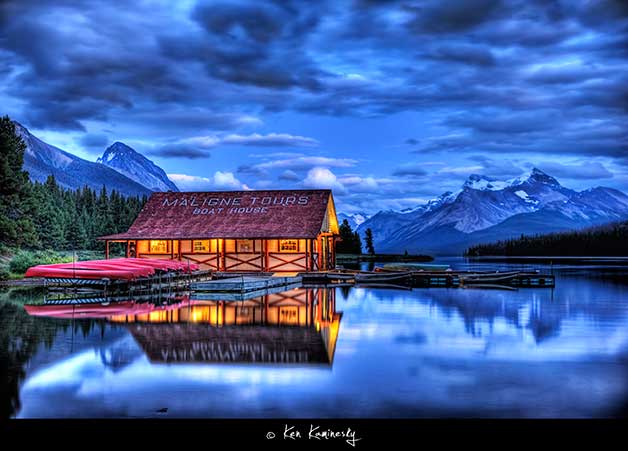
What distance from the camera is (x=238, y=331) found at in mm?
17562

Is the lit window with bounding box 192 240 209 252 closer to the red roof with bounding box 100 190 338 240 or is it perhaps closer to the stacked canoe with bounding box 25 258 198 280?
the red roof with bounding box 100 190 338 240

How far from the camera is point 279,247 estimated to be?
46.9 metres

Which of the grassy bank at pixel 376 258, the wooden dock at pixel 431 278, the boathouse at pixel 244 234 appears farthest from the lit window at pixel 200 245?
the grassy bank at pixel 376 258

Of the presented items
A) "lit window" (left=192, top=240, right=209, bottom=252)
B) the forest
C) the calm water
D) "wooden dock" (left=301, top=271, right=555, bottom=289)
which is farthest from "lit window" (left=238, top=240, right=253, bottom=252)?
the calm water

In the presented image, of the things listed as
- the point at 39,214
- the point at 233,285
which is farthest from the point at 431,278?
the point at 39,214

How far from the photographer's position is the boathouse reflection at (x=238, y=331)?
1399 cm

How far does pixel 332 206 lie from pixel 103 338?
3725cm

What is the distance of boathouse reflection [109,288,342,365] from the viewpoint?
45.9ft

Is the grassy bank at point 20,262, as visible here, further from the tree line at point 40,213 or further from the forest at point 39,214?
the tree line at point 40,213

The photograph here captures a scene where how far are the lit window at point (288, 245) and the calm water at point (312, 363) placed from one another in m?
23.2

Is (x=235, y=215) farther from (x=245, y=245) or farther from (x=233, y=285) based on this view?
(x=233, y=285)

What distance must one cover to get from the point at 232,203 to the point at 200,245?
16.2 feet

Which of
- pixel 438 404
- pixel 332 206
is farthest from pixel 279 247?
pixel 438 404

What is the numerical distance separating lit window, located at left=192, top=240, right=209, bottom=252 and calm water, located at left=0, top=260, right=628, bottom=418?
2383cm
